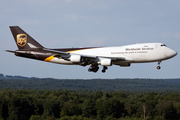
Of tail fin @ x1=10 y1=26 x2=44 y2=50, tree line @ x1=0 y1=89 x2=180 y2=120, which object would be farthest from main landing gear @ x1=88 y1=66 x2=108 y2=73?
tree line @ x1=0 y1=89 x2=180 y2=120

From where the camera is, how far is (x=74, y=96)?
473 feet

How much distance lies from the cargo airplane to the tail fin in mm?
1418

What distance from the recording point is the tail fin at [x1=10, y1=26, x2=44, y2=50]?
6100 centimetres

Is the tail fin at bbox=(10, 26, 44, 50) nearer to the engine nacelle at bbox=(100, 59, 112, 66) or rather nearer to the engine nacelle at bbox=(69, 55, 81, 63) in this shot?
the engine nacelle at bbox=(69, 55, 81, 63)

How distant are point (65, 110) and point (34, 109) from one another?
43.8 ft

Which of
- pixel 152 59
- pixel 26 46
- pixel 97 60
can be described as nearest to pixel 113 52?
pixel 97 60

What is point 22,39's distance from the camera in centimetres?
6138

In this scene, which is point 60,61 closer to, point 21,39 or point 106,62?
point 21,39

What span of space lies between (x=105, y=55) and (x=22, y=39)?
800 inches

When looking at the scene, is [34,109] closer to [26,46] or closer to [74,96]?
[74,96]

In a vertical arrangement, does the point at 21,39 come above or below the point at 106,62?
above

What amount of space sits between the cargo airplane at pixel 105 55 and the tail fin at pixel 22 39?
1.42 m

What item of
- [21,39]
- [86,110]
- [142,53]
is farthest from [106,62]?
[86,110]

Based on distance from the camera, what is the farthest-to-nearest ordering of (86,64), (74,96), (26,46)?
(74,96)
(26,46)
(86,64)
